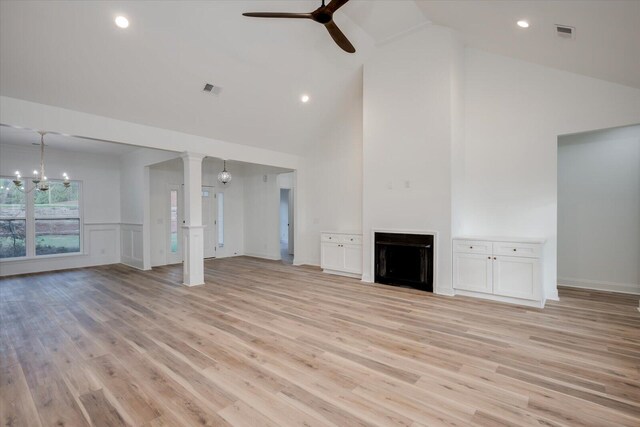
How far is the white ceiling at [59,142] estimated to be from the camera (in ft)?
18.0

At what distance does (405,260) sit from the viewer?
5.10 m

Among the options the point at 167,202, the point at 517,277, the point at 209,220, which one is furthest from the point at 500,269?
the point at 167,202

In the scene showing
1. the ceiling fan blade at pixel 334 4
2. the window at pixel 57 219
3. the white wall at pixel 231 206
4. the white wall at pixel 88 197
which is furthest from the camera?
the white wall at pixel 231 206

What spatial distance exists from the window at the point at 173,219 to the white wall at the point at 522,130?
6.74 metres

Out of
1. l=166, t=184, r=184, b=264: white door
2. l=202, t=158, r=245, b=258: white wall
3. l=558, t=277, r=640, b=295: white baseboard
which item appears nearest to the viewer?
l=558, t=277, r=640, b=295: white baseboard

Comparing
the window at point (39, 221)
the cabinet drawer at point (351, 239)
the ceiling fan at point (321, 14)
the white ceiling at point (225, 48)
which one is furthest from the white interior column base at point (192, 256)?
the window at point (39, 221)

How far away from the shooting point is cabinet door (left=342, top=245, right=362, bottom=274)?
19.1ft

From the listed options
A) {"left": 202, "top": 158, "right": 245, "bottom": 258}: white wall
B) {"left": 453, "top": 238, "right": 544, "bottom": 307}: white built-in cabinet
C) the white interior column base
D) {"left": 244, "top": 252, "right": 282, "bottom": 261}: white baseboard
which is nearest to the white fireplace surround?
{"left": 453, "top": 238, "right": 544, "bottom": 307}: white built-in cabinet

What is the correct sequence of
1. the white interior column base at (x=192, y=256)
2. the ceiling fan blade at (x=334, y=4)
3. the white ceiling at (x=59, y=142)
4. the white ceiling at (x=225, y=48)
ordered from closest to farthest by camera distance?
the ceiling fan blade at (x=334, y=4) < the white ceiling at (x=225, y=48) < the white interior column base at (x=192, y=256) < the white ceiling at (x=59, y=142)

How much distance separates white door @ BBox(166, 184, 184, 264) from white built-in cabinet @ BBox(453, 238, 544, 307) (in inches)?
259

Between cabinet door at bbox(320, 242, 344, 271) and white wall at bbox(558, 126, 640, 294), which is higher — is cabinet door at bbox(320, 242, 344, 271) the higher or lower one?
the lower one

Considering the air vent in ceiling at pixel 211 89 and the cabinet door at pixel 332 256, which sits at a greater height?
the air vent in ceiling at pixel 211 89

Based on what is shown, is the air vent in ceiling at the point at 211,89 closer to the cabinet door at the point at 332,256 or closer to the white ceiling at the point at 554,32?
the white ceiling at the point at 554,32

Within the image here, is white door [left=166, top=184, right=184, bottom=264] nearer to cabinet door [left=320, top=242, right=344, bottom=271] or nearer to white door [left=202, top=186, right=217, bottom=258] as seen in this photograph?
white door [left=202, top=186, right=217, bottom=258]
